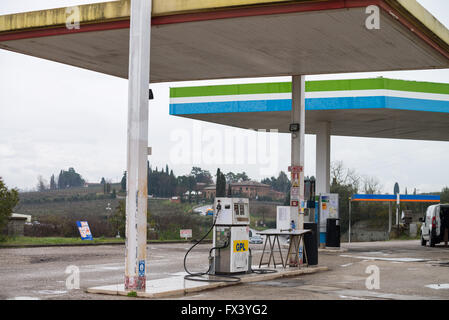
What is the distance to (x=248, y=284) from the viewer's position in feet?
42.8

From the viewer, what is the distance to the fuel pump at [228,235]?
13.5 metres

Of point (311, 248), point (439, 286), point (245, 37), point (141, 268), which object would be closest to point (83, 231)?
point (311, 248)

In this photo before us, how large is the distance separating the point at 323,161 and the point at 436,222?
6.15 meters

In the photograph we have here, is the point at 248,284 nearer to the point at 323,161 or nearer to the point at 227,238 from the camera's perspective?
the point at 227,238

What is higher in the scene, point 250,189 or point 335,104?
point 335,104

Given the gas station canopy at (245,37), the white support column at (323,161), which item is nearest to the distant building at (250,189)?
the white support column at (323,161)

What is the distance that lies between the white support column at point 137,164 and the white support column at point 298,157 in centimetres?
683

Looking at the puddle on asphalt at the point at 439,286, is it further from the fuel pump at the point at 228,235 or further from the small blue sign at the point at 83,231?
the small blue sign at the point at 83,231

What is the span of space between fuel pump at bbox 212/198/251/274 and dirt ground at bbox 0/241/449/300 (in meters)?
0.75

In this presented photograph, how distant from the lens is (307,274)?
15797 millimetres

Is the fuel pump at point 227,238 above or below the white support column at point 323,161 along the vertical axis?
below
